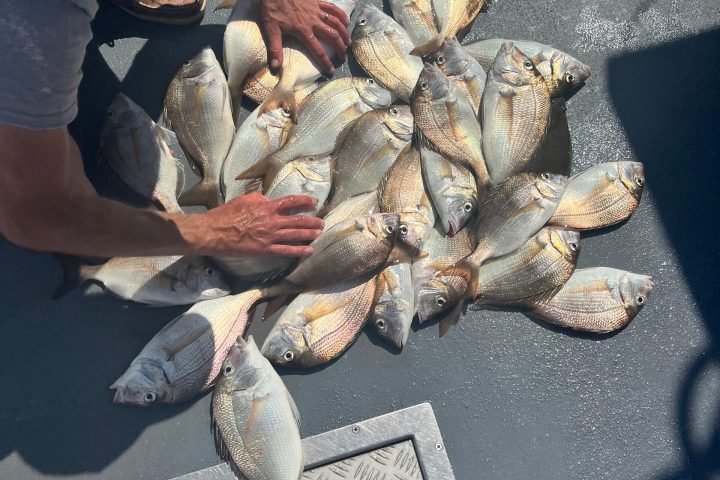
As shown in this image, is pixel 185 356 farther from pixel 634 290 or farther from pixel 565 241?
pixel 634 290

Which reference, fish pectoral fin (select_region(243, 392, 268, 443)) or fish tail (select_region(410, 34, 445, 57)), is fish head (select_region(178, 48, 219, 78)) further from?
fish pectoral fin (select_region(243, 392, 268, 443))

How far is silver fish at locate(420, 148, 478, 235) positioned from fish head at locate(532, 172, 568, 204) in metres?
0.23

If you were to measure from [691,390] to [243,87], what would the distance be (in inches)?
79.2

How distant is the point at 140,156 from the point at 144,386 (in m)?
0.81

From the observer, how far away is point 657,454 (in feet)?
6.57

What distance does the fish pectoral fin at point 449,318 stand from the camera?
2053 millimetres

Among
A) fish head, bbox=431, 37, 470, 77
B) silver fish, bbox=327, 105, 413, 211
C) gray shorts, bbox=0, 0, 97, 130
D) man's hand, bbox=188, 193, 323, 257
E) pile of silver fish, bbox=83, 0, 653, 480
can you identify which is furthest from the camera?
fish head, bbox=431, 37, 470, 77

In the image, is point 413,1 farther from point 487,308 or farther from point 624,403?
point 624,403

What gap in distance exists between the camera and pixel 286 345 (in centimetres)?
194

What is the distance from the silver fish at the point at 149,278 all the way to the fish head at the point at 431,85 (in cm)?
104

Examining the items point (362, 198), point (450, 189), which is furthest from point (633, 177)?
point (362, 198)

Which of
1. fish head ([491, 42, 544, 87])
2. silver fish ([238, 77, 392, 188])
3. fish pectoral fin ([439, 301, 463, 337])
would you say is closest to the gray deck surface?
fish pectoral fin ([439, 301, 463, 337])

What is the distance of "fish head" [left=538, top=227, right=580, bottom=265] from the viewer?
2.09 metres

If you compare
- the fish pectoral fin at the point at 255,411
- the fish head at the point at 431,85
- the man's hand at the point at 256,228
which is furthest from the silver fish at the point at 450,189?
the fish pectoral fin at the point at 255,411
